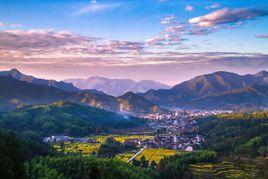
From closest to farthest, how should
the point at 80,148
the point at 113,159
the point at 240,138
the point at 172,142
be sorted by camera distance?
the point at 113,159 < the point at 80,148 < the point at 240,138 < the point at 172,142

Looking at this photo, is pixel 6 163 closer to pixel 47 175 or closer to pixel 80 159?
pixel 47 175

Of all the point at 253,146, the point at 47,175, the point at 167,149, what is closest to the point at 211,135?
the point at 167,149

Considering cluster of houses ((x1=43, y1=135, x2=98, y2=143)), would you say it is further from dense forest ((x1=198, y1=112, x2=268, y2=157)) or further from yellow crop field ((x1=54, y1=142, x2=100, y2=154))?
dense forest ((x1=198, y1=112, x2=268, y2=157))

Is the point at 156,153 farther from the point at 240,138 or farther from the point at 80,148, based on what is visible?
the point at 240,138

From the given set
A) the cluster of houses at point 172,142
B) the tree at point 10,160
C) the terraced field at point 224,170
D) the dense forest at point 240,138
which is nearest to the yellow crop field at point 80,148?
the cluster of houses at point 172,142

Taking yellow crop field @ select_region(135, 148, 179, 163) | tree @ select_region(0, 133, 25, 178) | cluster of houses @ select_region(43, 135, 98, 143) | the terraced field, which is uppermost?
tree @ select_region(0, 133, 25, 178)

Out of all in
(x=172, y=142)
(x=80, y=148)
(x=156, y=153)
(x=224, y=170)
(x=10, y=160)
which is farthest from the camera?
(x=172, y=142)

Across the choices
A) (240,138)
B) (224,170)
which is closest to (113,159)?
(224,170)

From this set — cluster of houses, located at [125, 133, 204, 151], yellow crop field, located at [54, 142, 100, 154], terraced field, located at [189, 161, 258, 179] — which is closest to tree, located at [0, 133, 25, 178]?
terraced field, located at [189, 161, 258, 179]
